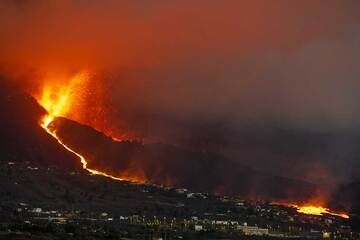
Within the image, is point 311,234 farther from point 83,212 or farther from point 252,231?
point 83,212

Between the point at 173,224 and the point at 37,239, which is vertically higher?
the point at 173,224

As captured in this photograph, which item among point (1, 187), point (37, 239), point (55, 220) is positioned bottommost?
point (37, 239)

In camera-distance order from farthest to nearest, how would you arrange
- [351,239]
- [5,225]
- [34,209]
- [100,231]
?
[351,239], [34,209], [100,231], [5,225]

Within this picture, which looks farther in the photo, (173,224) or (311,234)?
(311,234)

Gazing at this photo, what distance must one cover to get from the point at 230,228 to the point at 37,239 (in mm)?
80683

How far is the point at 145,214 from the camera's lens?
198 meters

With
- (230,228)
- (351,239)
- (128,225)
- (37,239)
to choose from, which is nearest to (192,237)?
(128,225)

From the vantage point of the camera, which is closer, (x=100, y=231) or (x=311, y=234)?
(x=100, y=231)

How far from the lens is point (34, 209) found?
17800 centimetres

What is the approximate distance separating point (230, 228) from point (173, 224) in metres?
14.7

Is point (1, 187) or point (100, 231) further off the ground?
point (1, 187)

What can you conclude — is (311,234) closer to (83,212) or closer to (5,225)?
(83,212)

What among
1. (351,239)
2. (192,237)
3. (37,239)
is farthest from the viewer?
(351,239)

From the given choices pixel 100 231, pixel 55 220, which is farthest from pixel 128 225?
pixel 100 231
